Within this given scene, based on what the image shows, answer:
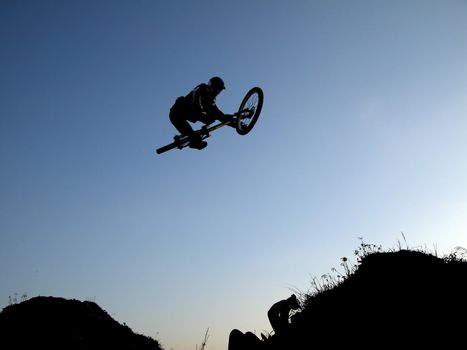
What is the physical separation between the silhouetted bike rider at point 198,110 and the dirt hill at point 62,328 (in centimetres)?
715

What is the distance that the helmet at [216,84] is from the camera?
29.3 feet

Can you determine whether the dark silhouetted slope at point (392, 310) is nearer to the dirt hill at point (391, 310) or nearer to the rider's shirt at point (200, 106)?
the dirt hill at point (391, 310)

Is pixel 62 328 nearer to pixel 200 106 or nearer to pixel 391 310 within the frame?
pixel 200 106

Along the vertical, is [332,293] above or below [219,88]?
below

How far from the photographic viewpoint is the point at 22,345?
9.38 meters

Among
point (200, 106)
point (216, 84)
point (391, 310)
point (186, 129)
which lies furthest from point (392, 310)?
point (216, 84)

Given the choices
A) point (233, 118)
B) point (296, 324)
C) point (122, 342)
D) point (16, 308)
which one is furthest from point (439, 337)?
point (16, 308)

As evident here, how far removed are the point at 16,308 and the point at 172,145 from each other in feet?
25.9

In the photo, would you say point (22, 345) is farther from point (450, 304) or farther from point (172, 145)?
point (450, 304)

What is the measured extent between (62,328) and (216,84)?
29.6 ft

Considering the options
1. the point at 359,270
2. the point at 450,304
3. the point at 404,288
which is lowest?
the point at 450,304

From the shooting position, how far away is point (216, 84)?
29.4ft

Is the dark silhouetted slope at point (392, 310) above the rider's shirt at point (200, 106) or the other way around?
the other way around

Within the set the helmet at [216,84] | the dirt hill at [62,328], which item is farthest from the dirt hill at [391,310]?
the dirt hill at [62,328]
